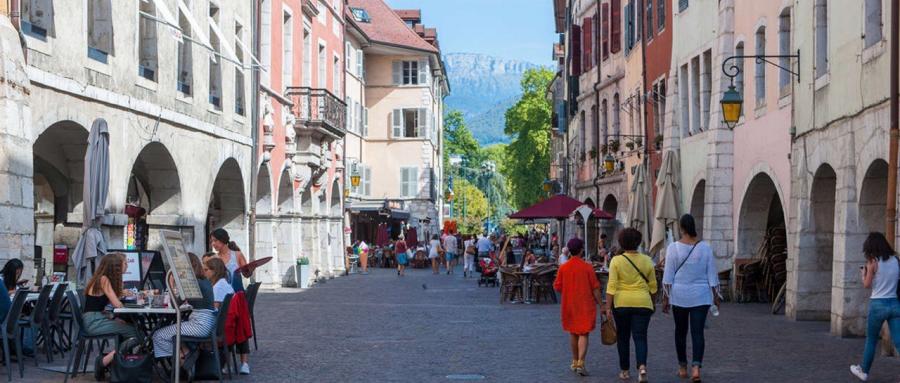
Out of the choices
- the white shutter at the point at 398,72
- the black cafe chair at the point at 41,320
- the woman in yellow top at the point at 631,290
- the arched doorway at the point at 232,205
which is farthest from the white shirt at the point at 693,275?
the white shutter at the point at 398,72

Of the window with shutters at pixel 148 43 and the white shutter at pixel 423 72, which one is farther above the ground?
the white shutter at pixel 423 72

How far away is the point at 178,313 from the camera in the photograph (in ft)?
41.2

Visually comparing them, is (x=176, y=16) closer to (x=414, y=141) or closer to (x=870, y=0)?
(x=870, y=0)

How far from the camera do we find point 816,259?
21.2m

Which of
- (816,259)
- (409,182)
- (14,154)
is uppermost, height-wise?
(409,182)

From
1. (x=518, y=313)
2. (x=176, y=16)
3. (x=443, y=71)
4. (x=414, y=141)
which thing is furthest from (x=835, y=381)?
(x=443, y=71)

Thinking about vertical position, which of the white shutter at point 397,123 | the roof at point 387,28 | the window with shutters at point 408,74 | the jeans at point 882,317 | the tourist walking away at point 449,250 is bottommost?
the tourist walking away at point 449,250

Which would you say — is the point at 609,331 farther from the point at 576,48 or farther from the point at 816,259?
the point at 576,48

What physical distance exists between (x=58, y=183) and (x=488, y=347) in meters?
9.18

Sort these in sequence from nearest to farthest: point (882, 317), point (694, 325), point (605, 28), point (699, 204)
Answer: point (882, 317) → point (694, 325) → point (699, 204) → point (605, 28)

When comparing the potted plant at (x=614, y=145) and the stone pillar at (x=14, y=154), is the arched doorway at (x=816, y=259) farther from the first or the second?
the potted plant at (x=614, y=145)

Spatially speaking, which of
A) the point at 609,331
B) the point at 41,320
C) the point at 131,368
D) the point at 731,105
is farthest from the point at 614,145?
the point at 131,368

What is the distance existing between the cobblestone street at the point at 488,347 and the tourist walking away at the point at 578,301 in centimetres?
30

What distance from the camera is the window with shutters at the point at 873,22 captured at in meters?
17.2
